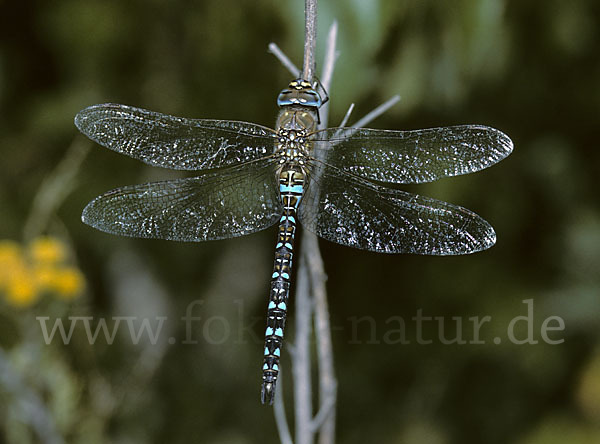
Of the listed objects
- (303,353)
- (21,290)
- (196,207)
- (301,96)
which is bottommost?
(303,353)

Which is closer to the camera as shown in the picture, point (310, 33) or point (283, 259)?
point (310, 33)

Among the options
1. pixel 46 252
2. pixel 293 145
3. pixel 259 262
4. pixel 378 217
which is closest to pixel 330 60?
pixel 293 145

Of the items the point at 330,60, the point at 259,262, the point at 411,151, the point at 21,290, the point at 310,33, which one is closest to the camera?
the point at 310,33

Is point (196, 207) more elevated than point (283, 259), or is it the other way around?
point (196, 207)

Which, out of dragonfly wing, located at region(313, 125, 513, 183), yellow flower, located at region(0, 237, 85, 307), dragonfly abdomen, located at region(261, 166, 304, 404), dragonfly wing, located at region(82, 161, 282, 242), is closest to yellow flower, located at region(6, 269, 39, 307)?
yellow flower, located at region(0, 237, 85, 307)

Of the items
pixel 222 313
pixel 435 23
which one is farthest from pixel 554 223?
pixel 222 313

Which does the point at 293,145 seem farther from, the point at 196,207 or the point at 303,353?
the point at 303,353
